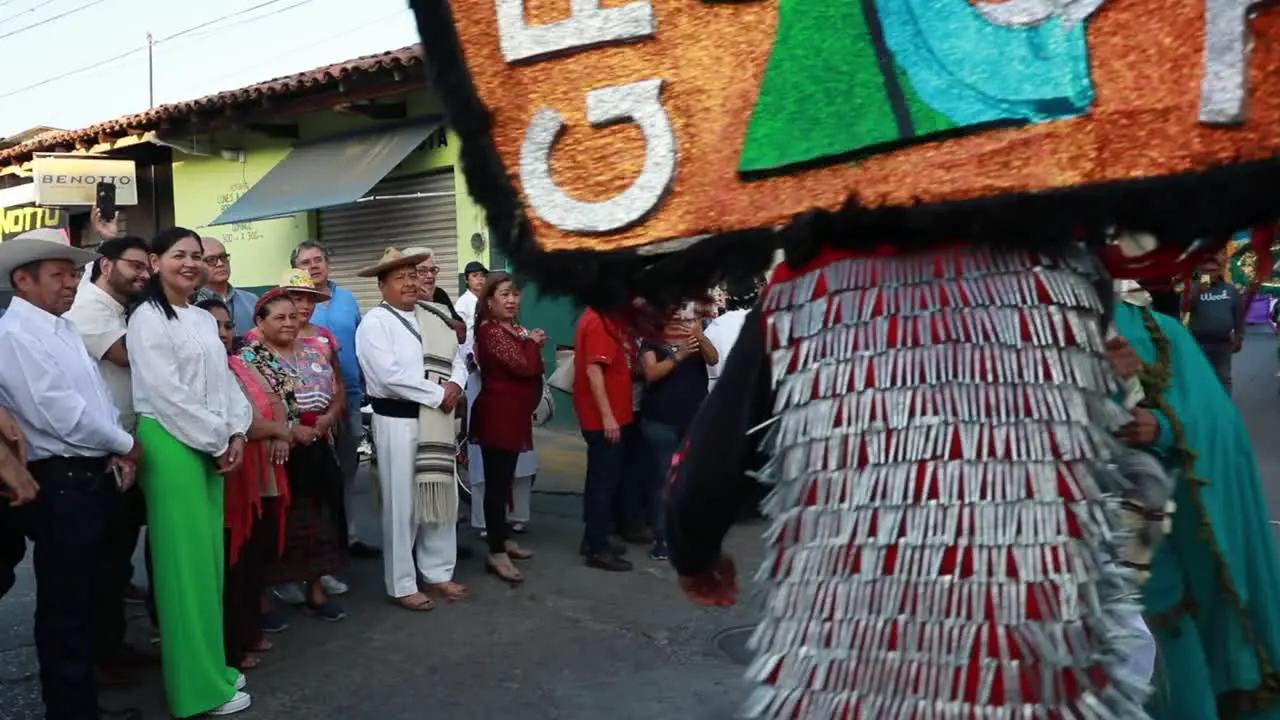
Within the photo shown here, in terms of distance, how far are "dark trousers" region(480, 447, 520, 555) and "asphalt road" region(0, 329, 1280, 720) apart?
0.25 metres

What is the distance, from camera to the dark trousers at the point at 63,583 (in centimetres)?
387

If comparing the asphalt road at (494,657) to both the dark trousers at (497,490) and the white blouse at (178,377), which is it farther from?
the white blouse at (178,377)

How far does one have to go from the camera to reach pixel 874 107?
56.6 inches

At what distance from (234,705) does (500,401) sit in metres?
2.35

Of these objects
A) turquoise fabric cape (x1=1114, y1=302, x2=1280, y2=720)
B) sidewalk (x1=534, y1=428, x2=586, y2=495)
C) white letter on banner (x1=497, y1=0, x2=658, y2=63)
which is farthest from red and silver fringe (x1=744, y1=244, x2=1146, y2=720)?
sidewalk (x1=534, y1=428, x2=586, y2=495)

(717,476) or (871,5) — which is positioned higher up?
(871,5)

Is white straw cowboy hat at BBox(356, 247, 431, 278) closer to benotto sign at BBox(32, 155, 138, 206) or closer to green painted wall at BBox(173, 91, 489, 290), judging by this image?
green painted wall at BBox(173, 91, 489, 290)

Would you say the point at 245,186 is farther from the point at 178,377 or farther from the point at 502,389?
the point at 178,377

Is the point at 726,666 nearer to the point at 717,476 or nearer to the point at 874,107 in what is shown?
the point at 717,476

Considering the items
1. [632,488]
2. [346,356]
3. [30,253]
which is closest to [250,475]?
[30,253]

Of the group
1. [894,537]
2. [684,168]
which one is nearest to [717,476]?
[894,537]

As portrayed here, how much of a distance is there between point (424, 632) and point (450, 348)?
151 centimetres

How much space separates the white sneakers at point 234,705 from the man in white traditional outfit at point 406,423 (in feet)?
4.40

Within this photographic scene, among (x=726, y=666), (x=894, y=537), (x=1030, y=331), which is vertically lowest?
(x=726, y=666)
